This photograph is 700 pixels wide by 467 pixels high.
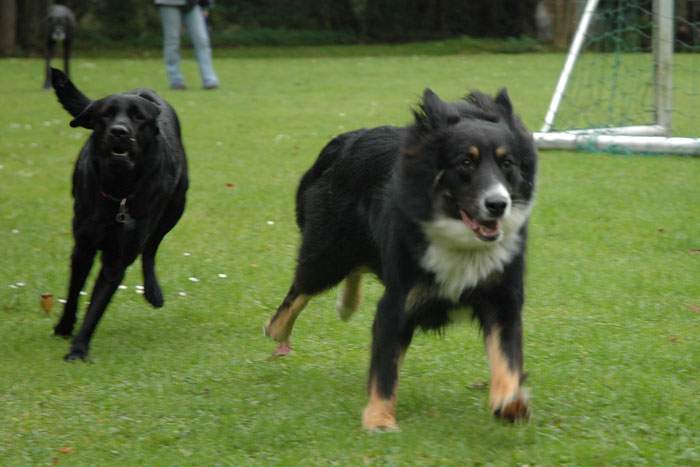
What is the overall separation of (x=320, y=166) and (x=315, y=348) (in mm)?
1077

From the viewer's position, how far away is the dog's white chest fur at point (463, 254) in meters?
4.78

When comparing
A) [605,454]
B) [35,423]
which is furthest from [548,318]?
[35,423]

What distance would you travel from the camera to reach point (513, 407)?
15.4 feet

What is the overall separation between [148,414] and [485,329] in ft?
5.44

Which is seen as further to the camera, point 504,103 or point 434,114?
point 504,103

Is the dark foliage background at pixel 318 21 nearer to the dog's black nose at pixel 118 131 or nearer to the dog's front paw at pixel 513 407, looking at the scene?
Answer: the dog's black nose at pixel 118 131

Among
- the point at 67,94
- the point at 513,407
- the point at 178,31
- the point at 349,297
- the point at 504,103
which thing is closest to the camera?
the point at 513,407

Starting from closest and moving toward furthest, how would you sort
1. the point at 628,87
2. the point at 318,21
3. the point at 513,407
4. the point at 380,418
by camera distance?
the point at 513,407 < the point at 380,418 < the point at 628,87 < the point at 318,21

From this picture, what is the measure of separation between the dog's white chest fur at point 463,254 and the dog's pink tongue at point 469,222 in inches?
2.6

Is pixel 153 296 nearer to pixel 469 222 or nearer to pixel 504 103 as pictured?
pixel 504 103

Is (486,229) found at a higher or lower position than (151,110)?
lower

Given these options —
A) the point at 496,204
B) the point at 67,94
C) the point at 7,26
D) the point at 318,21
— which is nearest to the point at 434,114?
the point at 496,204

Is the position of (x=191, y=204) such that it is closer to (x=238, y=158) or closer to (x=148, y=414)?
(x=238, y=158)

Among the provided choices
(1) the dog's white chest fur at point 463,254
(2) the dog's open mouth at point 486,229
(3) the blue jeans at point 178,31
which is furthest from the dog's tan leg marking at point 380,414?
(3) the blue jeans at point 178,31
